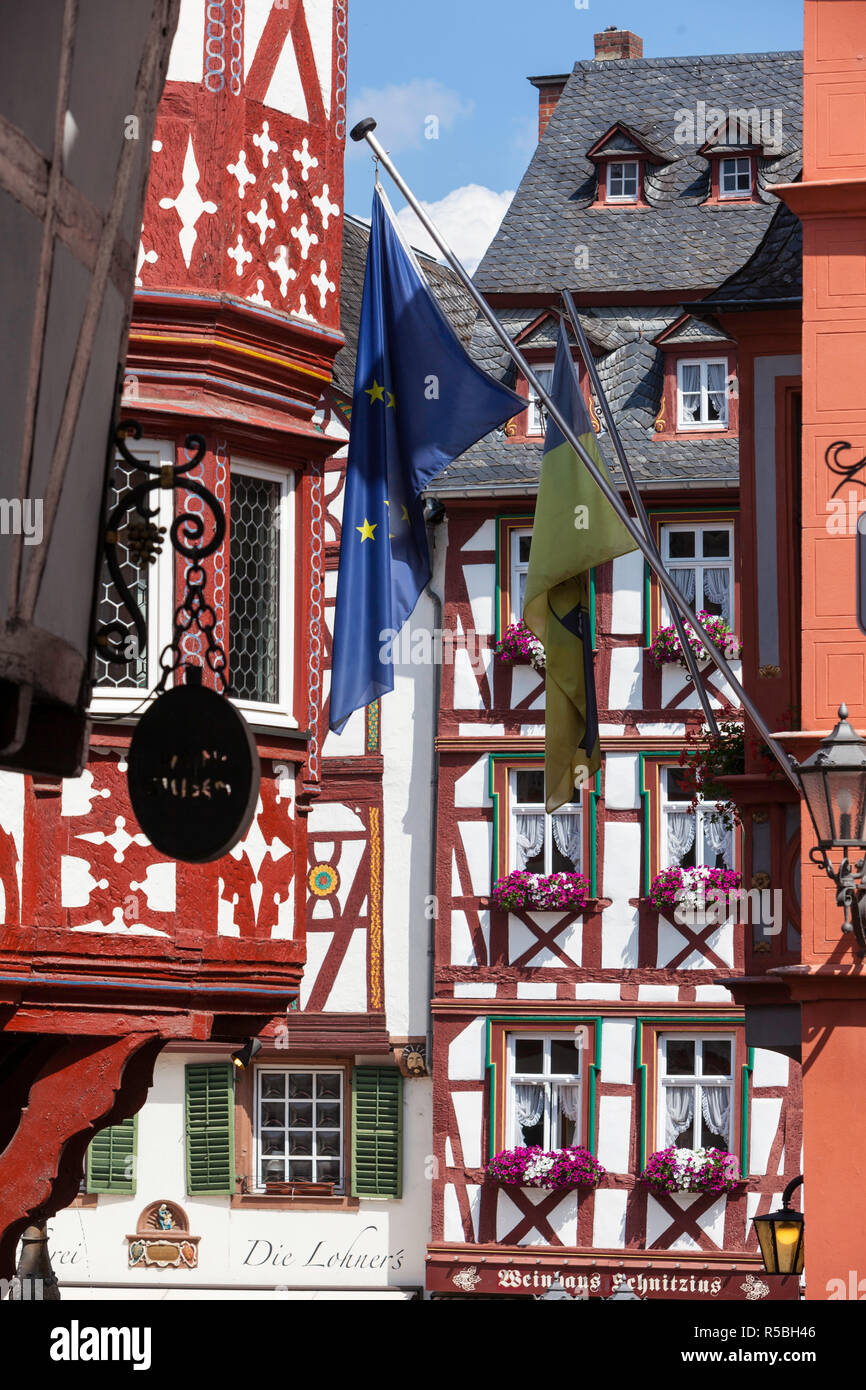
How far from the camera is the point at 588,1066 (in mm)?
24688

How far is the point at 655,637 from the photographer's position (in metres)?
25.0

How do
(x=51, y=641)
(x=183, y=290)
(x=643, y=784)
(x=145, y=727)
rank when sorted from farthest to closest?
(x=643, y=784) → (x=183, y=290) → (x=145, y=727) → (x=51, y=641)

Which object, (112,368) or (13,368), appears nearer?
(13,368)

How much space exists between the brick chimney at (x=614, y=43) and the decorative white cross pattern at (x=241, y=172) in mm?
19424

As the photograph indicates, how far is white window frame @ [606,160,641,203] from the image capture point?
2783 cm

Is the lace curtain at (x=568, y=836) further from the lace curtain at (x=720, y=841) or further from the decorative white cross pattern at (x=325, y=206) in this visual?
the decorative white cross pattern at (x=325, y=206)

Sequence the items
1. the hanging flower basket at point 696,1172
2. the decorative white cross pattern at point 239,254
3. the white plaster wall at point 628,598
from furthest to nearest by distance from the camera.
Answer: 1. the white plaster wall at point 628,598
2. the hanging flower basket at point 696,1172
3. the decorative white cross pattern at point 239,254

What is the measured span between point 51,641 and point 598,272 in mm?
20967

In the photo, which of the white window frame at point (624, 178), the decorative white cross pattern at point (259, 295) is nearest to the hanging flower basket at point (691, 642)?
the white window frame at point (624, 178)

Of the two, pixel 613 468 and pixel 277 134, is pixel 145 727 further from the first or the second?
pixel 613 468

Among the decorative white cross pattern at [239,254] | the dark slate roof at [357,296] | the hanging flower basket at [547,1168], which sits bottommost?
the hanging flower basket at [547,1168]

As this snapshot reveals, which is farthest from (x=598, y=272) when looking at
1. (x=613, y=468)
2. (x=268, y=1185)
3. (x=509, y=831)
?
(x=268, y=1185)

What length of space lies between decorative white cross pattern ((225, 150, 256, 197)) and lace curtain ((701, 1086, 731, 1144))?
582 inches

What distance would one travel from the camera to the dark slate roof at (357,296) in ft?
88.6
